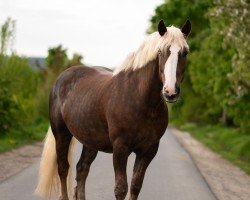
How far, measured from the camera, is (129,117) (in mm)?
6305

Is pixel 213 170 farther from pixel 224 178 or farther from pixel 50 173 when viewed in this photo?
pixel 50 173

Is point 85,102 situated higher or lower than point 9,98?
higher

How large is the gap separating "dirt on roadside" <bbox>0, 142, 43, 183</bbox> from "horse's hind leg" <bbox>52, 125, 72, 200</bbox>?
2.63 m

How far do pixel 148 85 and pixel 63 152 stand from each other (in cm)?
225

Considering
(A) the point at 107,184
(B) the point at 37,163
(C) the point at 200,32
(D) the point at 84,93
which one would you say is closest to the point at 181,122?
(C) the point at 200,32

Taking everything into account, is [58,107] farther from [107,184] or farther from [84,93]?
[107,184]

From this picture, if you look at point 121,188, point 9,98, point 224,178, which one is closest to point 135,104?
point 121,188

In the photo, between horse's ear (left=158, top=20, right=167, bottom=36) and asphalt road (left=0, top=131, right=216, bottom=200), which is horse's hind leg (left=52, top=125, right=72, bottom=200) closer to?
asphalt road (left=0, top=131, right=216, bottom=200)

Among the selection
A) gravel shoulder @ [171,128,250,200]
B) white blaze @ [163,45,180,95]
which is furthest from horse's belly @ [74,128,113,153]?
gravel shoulder @ [171,128,250,200]

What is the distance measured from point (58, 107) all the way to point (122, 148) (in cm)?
210

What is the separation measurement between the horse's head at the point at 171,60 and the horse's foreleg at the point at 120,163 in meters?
0.86

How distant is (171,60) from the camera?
5891mm

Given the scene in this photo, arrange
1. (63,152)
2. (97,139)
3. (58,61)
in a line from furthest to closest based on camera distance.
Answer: (58,61)
(63,152)
(97,139)

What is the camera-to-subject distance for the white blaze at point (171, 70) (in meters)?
5.71
